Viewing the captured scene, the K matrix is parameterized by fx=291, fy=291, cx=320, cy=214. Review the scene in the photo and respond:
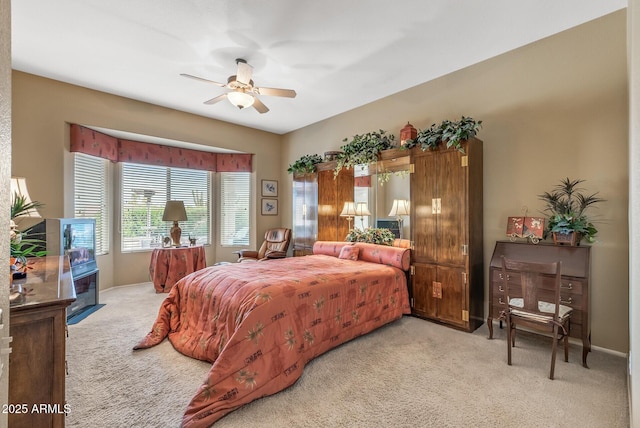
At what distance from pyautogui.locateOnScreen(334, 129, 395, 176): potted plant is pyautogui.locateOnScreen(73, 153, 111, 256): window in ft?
12.3

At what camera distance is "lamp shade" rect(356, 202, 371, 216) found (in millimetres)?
4471

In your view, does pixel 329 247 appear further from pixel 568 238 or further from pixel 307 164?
pixel 568 238

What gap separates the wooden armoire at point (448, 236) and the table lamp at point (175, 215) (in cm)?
374

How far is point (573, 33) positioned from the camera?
108 inches

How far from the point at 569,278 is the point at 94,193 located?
19.8ft

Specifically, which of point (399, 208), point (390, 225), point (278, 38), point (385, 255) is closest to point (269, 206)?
point (390, 225)

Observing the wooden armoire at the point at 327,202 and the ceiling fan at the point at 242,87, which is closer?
the ceiling fan at the point at 242,87

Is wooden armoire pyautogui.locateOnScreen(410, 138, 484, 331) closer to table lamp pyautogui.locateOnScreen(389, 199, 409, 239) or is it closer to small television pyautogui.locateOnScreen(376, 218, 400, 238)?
table lamp pyautogui.locateOnScreen(389, 199, 409, 239)

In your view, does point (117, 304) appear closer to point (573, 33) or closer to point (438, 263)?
point (438, 263)

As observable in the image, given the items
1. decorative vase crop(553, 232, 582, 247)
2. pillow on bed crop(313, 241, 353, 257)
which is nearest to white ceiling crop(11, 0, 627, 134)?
decorative vase crop(553, 232, 582, 247)

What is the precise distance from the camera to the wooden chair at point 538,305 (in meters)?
2.17

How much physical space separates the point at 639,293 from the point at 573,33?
9.03 ft

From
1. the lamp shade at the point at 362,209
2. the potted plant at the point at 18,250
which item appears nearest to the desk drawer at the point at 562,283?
the lamp shade at the point at 362,209

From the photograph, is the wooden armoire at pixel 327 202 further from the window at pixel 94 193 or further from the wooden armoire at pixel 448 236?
the window at pixel 94 193
